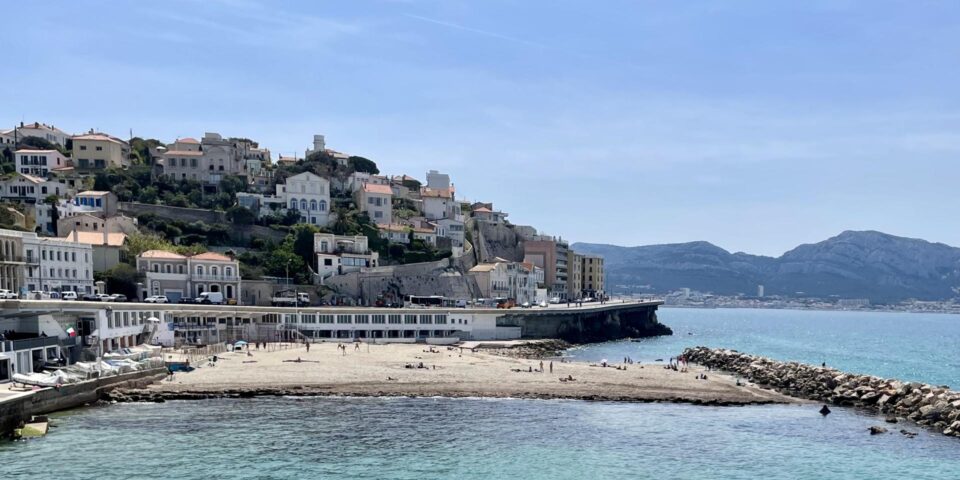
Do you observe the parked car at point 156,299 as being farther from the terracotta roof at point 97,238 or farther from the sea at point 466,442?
the sea at point 466,442

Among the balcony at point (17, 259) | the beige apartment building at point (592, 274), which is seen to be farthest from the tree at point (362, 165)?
the balcony at point (17, 259)

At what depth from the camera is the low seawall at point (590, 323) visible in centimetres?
8575

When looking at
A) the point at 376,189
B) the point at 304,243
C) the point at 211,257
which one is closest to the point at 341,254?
the point at 304,243

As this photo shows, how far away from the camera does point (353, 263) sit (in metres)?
Result: 92.1

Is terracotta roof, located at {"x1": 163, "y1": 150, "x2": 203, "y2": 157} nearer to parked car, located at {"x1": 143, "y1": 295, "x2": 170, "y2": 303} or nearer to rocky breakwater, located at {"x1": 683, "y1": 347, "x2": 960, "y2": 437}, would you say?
parked car, located at {"x1": 143, "y1": 295, "x2": 170, "y2": 303}

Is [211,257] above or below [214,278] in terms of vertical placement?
A: above

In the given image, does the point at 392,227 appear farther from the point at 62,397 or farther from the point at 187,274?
the point at 62,397

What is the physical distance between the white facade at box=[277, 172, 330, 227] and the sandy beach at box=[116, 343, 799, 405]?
4412 cm

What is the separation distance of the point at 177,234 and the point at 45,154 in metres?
27.7

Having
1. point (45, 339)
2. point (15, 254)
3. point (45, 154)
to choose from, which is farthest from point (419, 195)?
point (45, 339)

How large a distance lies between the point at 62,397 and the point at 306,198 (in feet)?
223

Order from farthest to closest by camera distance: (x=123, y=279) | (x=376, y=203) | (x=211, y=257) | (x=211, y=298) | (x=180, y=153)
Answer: (x=180, y=153) < (x=376, y=203) < (x=211, y=257) < (x=123, y=279) < (x=211, y=298)

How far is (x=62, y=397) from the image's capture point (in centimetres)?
3844

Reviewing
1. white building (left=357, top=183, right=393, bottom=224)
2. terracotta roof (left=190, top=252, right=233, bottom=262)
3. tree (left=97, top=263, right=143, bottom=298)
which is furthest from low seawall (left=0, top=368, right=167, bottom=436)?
white building (left=357, top=183, right=393, bottom=224)
